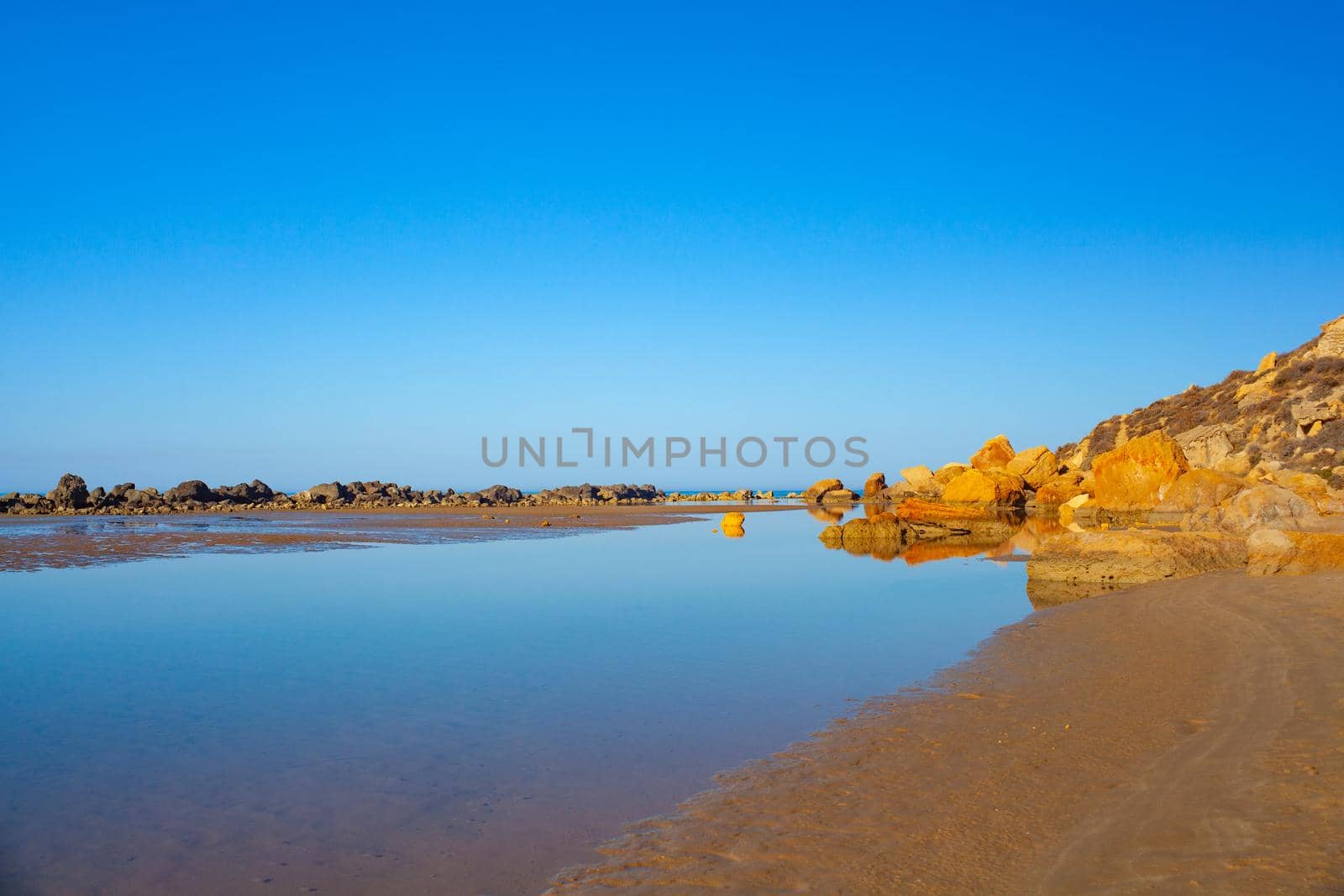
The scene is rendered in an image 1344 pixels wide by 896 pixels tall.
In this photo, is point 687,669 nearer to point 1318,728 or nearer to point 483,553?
point 1318,728

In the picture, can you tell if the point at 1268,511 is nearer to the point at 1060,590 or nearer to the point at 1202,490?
the point at 1060,590

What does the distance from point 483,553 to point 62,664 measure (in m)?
14.9

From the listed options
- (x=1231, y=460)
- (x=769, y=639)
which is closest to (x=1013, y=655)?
(x=769, y=639)

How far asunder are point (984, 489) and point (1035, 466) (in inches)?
422

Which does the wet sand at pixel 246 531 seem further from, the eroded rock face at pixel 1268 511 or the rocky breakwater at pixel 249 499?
the eroded rock face at pixel 1268 511

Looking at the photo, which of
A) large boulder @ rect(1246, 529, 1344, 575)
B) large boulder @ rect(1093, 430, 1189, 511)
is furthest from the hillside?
large boulder @ rect(1246, 529, 1344, 575)

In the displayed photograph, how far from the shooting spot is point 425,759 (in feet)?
19.7

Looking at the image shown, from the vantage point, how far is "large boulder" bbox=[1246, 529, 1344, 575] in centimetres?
1259

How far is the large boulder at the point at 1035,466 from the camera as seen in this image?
48.1 m

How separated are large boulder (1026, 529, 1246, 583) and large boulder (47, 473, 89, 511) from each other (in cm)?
5572

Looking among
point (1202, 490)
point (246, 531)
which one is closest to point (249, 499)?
point (246, 531)

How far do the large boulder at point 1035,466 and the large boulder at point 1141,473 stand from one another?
1357 cm

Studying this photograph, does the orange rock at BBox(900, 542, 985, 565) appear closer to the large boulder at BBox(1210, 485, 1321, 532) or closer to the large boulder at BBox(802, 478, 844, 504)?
the large boulder at BBox(1210, 485, 1321, 532)

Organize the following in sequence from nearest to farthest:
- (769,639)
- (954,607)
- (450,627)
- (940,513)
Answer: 1. (769,639)
2. (450,627)
3. (954,607)
4. (940,513)
